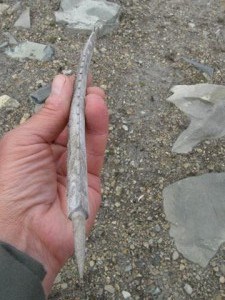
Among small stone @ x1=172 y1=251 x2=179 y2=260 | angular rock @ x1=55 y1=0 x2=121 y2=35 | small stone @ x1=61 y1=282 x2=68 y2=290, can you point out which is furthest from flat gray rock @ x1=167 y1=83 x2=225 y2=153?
small stone @ x1=61 y1=282 x2=68 y2=290

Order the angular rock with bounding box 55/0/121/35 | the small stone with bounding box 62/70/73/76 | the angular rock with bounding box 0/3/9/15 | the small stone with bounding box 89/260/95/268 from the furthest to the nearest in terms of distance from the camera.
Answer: the angular rock with bounding box 0/3/9/15 → the angular rock with bounding box 55/0/121/35 → the small stone with bounding box 62/70/73/76 → the small stone with bounding box 89/260/95/268

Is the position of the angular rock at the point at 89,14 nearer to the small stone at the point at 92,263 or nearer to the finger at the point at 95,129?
→ the finger at the point at 95,129

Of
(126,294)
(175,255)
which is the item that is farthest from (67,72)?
(126,294)

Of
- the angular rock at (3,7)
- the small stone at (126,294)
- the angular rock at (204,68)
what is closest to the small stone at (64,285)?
the small stone at (126,294)

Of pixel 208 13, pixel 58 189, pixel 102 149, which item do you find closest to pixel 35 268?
pixel 58 189

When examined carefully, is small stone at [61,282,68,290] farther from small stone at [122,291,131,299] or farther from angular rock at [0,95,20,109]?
angular rock at [0,95,20,109]

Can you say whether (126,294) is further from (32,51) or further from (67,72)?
(32,51)
